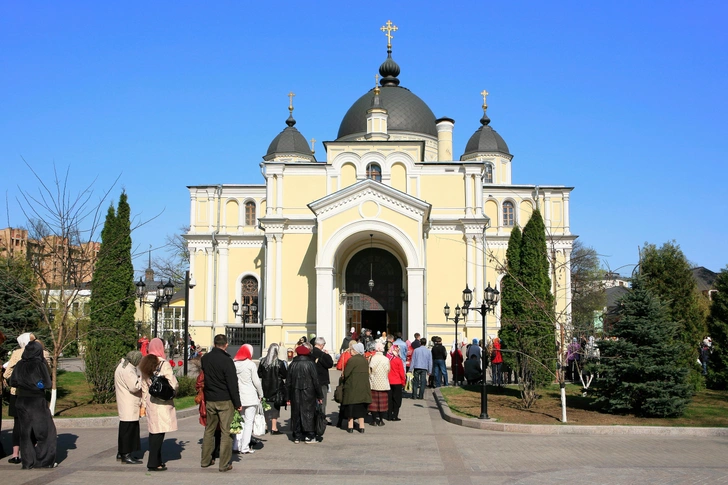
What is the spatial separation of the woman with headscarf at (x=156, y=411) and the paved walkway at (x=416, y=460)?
0.25 meters

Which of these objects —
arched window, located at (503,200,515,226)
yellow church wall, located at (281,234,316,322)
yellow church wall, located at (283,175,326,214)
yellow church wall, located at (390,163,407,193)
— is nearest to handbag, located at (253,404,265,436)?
yellow church wall, located at (281,234,316,322)

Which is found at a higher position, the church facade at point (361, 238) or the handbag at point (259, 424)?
the church facade at point (361, 238)

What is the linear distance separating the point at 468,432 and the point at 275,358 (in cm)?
397

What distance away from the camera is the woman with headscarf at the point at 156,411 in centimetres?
911

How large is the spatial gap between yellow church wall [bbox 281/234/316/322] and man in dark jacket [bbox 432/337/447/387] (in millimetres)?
12430

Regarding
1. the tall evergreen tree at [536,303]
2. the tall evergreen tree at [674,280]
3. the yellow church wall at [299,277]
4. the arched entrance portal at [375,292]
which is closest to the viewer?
the tall evergreen tree at [536,303]

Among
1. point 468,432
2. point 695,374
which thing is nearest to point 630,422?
point 468,432

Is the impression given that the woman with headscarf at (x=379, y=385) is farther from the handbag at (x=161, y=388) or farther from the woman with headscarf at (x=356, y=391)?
the handbag at (x=161, y=388)

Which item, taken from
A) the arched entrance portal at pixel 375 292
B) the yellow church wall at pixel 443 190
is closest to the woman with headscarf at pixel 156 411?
the arched entrance portal at pixel 375 292

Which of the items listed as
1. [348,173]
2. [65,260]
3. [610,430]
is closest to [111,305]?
[65,260]

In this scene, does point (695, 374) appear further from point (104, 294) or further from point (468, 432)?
point (104, 294)

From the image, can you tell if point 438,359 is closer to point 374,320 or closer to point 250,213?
point 374,320

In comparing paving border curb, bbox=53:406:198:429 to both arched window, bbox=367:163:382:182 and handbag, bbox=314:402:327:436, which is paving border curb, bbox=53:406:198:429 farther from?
arched window, bbox=367:163:382:182

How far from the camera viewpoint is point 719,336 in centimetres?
2050
